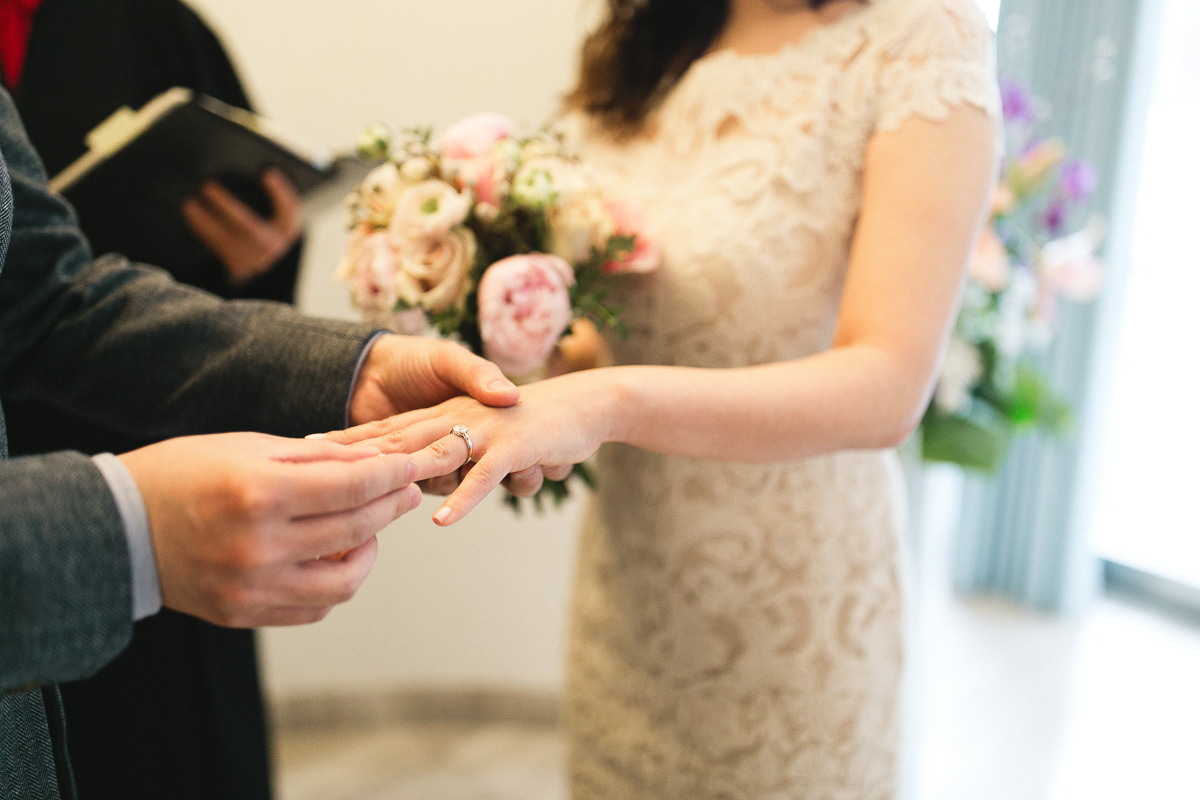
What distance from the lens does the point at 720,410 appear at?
33.8 inches

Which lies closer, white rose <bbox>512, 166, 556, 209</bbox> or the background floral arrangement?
white rose <bbox>512, 166, 556, 209</bbox>

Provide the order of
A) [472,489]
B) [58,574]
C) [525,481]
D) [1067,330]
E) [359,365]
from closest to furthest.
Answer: [58,574]
[472,489]
[525,481]
[359,365]
[1067,330]

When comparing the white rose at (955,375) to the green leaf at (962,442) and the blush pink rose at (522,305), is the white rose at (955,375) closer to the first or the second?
the green leaf at (962,442)

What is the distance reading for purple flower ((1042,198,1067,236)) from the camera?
1.84 m

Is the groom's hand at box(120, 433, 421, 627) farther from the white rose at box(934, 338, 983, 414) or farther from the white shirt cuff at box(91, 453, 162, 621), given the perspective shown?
the white rose at box(934, 338, 983, 414)

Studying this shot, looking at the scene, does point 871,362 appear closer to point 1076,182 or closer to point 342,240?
point 1076,182

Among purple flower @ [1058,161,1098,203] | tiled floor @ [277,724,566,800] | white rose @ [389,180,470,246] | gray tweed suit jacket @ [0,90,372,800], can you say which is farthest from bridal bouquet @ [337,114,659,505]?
tiled floor @ [277,724,566,800]

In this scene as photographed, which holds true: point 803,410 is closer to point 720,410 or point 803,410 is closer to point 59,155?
point 720,410

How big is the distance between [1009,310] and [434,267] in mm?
1394

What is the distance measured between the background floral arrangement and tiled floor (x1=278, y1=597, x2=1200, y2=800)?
0.56 meters

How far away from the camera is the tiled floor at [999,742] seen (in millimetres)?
2311

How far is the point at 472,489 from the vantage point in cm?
65

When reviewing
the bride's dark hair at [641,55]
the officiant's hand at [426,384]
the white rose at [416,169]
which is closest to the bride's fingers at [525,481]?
the officiant's hand at [426,384]

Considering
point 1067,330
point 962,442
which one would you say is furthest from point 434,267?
point 1067,330
